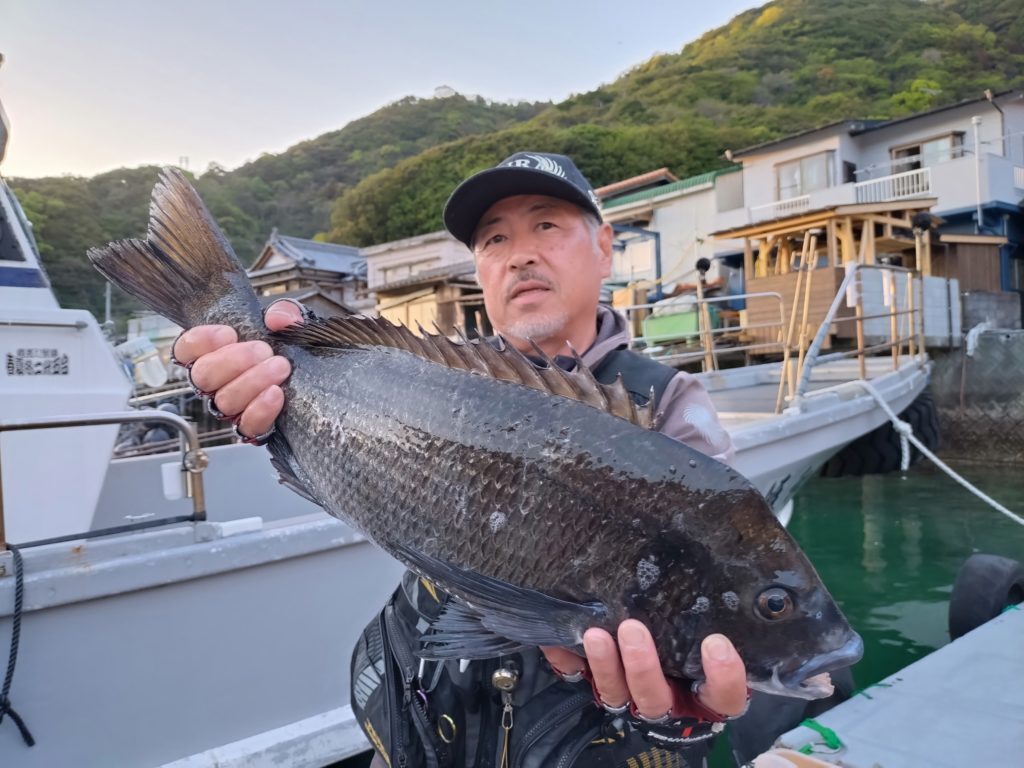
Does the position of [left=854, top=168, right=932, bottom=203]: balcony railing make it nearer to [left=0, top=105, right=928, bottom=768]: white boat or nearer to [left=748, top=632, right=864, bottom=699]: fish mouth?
[left=0, top=105, right=928, bottom=768]: white boat

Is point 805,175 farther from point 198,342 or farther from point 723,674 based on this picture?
point 723,674

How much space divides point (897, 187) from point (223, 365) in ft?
95.1

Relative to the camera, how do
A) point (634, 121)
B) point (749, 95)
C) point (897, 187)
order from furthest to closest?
point (749, 95) < point (634, 121) < point (897, 187)

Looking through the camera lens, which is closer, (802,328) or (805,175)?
(802,328)

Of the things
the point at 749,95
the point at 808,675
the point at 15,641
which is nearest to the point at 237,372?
the point at 808,675

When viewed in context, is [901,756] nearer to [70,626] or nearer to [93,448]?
[70,626]

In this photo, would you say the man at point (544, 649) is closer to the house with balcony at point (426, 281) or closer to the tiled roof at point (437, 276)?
the house with balcony at point (426, 281)

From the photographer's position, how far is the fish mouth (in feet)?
4.45

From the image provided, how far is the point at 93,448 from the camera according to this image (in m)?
4.49

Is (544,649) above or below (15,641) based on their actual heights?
above

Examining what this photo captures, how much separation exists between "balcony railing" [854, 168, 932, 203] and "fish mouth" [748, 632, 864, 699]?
88.1 feet

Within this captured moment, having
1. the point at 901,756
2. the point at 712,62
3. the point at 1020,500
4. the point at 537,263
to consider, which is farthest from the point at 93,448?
the point at 712,62

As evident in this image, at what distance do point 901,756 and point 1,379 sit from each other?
17.2 feet

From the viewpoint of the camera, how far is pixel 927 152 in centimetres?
2578
